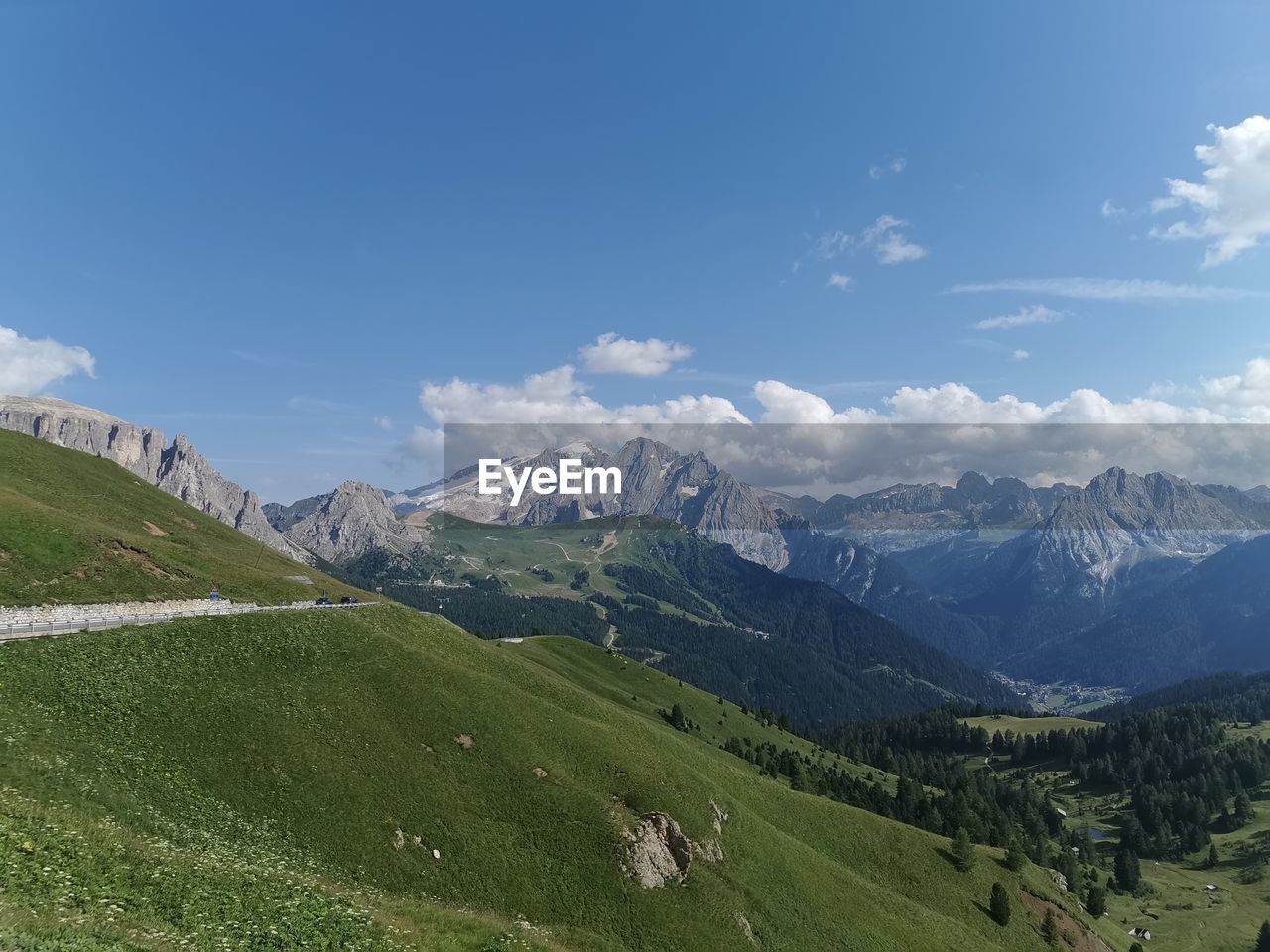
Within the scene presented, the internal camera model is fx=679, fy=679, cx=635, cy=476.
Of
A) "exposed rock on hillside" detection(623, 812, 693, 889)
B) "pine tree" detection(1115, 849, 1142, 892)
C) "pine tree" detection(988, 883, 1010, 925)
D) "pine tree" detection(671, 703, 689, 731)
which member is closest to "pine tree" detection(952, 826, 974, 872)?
"pine tree" detection(988, 883, 1010, 925)

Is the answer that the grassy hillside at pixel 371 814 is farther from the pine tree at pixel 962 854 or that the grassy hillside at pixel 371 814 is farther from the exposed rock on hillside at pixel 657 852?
the pine tree at pixel 962 854

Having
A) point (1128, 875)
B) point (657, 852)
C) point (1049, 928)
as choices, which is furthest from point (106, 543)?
point (1128, 875)

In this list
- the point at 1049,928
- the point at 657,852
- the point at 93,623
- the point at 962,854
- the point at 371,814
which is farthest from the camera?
the point at 962,854

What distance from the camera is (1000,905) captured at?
89375 mm

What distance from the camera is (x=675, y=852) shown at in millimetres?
63750

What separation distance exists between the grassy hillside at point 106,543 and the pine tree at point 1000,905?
10654 cm

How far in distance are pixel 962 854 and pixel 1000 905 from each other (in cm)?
850

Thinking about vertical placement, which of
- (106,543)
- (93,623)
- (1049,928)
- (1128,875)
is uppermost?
(106,543)

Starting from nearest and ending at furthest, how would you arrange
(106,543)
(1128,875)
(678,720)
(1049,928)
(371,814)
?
(371,814) < (106,543) < (1049,928) < (1128,875) < (678,720)

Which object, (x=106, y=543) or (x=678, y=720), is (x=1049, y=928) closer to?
(x=678, y=720)

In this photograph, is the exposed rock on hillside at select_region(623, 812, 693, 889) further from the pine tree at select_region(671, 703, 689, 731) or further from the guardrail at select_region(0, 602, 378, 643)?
the pine tree at select_region(671, 703, 689, 731)

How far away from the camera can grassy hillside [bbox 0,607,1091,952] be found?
29625 mm

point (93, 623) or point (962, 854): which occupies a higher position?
point (93, 623)

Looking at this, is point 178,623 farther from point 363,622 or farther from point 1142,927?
point 1142,927
